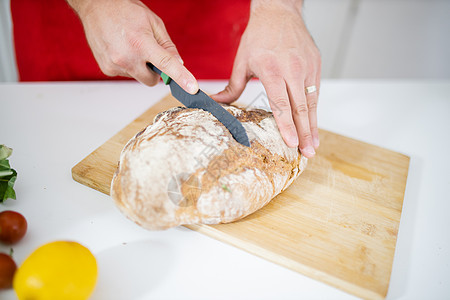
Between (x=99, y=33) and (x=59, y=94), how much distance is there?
1.94ft

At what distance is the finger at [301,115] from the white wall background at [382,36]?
88.5 inches

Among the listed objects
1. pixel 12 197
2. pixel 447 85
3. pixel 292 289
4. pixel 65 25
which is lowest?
pixel 292 289

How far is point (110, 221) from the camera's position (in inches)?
44.4

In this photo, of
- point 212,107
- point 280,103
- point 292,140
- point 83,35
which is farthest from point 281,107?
point 83,35

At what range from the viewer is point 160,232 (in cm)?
111

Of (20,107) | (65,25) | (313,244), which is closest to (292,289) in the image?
(313,244)

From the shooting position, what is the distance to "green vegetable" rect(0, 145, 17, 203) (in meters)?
1.07

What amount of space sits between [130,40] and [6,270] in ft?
2.80

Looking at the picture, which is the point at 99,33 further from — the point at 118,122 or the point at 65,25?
the point at 65,25

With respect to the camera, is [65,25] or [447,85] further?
[447,85]

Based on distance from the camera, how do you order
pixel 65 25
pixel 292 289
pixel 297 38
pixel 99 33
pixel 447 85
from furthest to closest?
pixel 447 85, pixel 65 25, pixel 297 38, pixel 99 33, pixel 292 289

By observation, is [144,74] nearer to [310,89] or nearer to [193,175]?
[193,175]

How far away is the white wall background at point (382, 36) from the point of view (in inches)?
130

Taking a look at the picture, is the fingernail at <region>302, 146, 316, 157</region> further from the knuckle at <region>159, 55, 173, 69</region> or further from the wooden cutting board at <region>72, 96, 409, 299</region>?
the knuckle at <region>159, 55, 173, 69</region>
